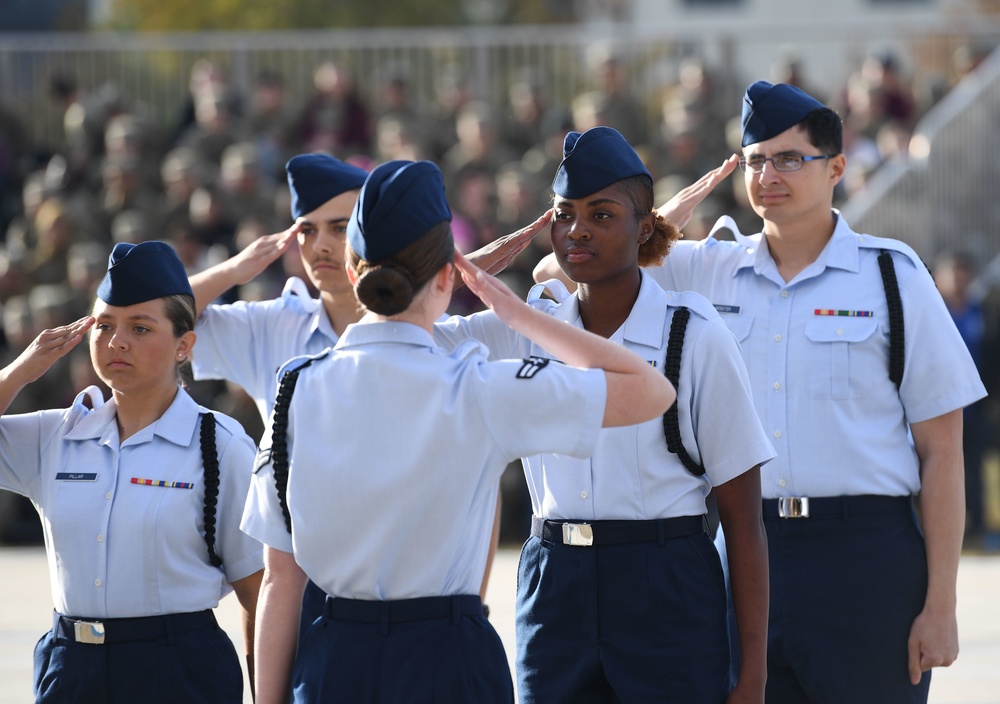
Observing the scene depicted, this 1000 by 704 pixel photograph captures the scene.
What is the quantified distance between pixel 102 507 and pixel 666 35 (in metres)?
11.6

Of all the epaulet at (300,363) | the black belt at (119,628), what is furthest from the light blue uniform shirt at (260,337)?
the epaulet at (300,363)

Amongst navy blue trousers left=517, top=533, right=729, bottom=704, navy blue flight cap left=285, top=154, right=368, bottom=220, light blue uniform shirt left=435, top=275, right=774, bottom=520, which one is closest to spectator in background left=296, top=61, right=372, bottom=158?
navy blue flight cap left=285, top=154, right=368, bottom=220

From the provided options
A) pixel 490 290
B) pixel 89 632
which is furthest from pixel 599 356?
pixel 89 632

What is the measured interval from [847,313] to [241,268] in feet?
6.12

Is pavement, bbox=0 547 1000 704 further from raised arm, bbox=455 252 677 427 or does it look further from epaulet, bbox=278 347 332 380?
raised arm, bbox=455 252 677 427

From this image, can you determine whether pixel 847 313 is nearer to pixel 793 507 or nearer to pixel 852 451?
pixel 852 451

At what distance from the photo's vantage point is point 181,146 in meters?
13.5

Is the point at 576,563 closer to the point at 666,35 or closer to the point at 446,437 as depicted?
the point at 446,437

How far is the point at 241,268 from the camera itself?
4590 millimetres

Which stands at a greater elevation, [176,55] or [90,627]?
[176,55]

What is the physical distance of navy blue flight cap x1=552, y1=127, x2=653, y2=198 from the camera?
3.31 m

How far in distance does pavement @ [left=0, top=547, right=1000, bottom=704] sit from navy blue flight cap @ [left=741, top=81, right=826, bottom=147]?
3191 mm

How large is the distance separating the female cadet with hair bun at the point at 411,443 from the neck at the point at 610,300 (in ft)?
1.84

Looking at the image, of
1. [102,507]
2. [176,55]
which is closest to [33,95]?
[176,55]
